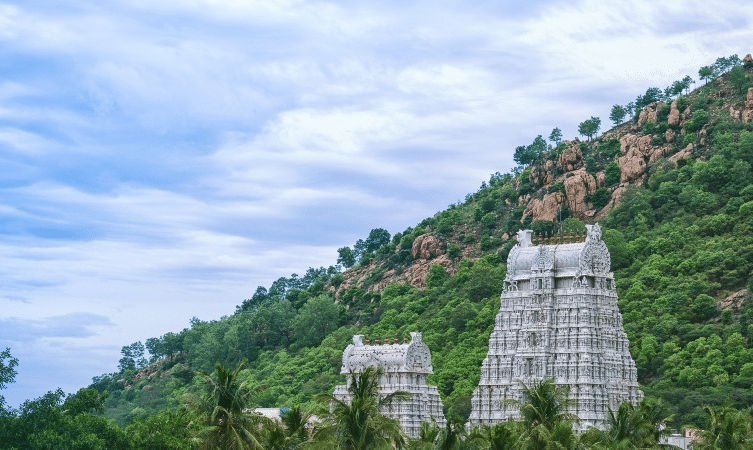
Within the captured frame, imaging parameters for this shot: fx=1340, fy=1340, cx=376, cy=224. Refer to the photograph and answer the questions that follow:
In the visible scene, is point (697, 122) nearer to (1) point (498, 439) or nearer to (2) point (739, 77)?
(2) point (739, 77)

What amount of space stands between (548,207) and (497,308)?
89.3ft

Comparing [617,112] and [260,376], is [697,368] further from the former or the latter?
[617,112]

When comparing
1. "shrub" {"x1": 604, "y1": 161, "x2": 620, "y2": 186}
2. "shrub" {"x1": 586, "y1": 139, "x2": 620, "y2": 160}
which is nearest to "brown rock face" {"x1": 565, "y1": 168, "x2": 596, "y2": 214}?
"shrub" {"x1": 604, "y1": 161, "x2": 620, "y2": 186}

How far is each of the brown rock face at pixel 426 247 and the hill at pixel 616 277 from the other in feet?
0.60

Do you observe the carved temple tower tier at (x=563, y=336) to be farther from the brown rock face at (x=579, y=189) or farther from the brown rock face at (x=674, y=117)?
the brown rock face at (x=674, y=117)

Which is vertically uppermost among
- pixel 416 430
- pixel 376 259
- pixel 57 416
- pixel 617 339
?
pixel 376 259

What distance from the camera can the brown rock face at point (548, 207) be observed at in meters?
171

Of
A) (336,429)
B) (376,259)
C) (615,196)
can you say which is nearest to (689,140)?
(615,196)

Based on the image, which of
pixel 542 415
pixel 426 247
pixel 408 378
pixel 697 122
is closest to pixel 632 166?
pixel 697 122

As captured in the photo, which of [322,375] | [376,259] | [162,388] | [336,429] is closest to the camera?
[336,429]

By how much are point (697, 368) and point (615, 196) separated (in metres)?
50.8

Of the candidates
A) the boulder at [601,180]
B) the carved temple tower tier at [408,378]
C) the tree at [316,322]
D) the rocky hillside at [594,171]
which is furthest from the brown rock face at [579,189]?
the carved temple tower tier at [408,378]

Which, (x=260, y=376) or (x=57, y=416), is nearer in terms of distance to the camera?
(x=57, y=416)

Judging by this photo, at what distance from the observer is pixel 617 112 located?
19950 centimetres
